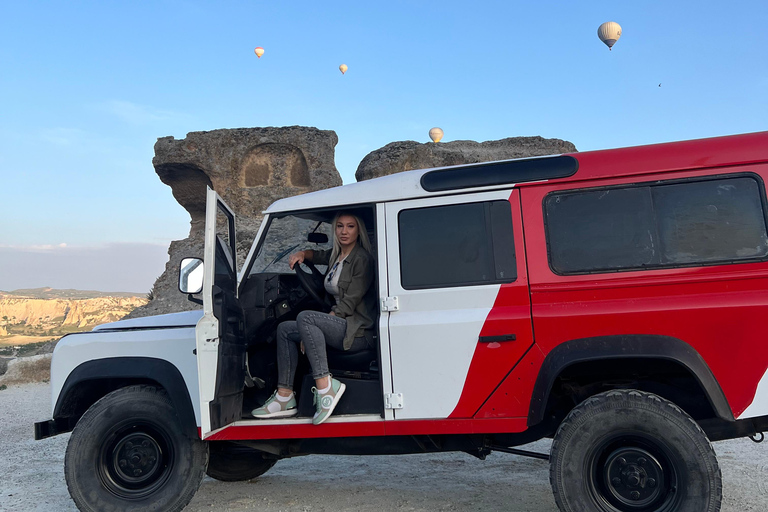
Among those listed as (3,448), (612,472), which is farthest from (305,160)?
(612,472)

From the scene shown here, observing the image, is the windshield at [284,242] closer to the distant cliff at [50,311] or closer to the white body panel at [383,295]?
the white body panel at [383,295]

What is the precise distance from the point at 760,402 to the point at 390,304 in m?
2.24

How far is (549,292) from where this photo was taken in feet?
12.4

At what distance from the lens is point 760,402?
3.46 m

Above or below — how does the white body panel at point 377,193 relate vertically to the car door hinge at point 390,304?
above

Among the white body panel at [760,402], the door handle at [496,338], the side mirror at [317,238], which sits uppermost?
the side mirror at [317,238]

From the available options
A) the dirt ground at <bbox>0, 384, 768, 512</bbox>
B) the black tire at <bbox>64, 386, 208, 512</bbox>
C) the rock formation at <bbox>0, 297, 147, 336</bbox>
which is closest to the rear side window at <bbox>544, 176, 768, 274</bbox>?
the dirt ground at <bbox>0, 384, 768, 512</bbox>

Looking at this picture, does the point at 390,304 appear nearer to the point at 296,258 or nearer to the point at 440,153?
the point at 296,258

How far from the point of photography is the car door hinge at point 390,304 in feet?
13.1

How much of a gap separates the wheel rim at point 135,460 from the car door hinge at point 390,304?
5.94ft

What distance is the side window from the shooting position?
391 centimetres

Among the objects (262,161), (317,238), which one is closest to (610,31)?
(262,161)

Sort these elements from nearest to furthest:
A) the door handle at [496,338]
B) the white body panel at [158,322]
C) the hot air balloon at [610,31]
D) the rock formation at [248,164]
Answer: the door handle at [496,338] < the white body panel at [158,322] < the rock formation at [248,164] < the hot air balloon at [610,31]

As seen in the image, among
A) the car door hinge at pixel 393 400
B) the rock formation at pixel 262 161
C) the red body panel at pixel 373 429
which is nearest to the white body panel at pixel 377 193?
the car door hinge at pixel 393 400
